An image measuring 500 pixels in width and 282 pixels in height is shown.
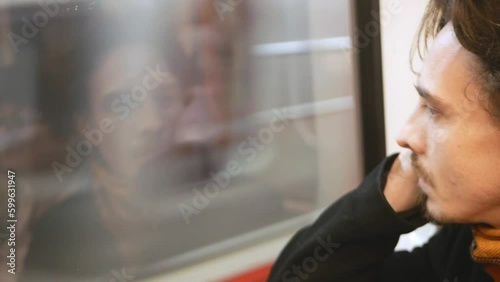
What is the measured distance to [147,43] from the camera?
3.17 ft

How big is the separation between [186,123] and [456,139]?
48 cm

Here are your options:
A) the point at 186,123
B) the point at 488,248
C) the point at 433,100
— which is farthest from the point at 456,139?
the point at 186,123

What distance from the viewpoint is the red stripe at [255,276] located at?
3.55 feet

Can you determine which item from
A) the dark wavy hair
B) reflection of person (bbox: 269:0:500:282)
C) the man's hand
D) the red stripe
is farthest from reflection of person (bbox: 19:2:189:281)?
the dark wavy hair

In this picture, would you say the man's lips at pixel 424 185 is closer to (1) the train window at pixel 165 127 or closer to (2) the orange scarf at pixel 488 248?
(2) the orange scarf at pixel 488 248

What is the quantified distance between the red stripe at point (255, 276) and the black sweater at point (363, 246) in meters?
0.14

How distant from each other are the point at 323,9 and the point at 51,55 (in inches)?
23.9

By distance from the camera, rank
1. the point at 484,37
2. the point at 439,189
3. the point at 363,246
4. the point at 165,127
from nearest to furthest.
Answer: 1. the point at 484,37
2. the point at 439,189
3. the point at 363,246
4. the point at 165,127

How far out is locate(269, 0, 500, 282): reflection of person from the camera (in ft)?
2.34

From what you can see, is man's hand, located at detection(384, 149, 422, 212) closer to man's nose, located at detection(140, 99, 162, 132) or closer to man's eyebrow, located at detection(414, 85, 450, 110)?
man's eyebrow, located at detection(414, 85, 450, 110)

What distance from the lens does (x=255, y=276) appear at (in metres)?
1.11

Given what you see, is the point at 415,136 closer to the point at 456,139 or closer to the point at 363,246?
the point at 456,139

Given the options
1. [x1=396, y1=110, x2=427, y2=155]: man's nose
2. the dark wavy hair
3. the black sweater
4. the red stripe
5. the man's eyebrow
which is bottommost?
the red stripe

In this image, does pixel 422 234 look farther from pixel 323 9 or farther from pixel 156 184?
pixel 156 184
